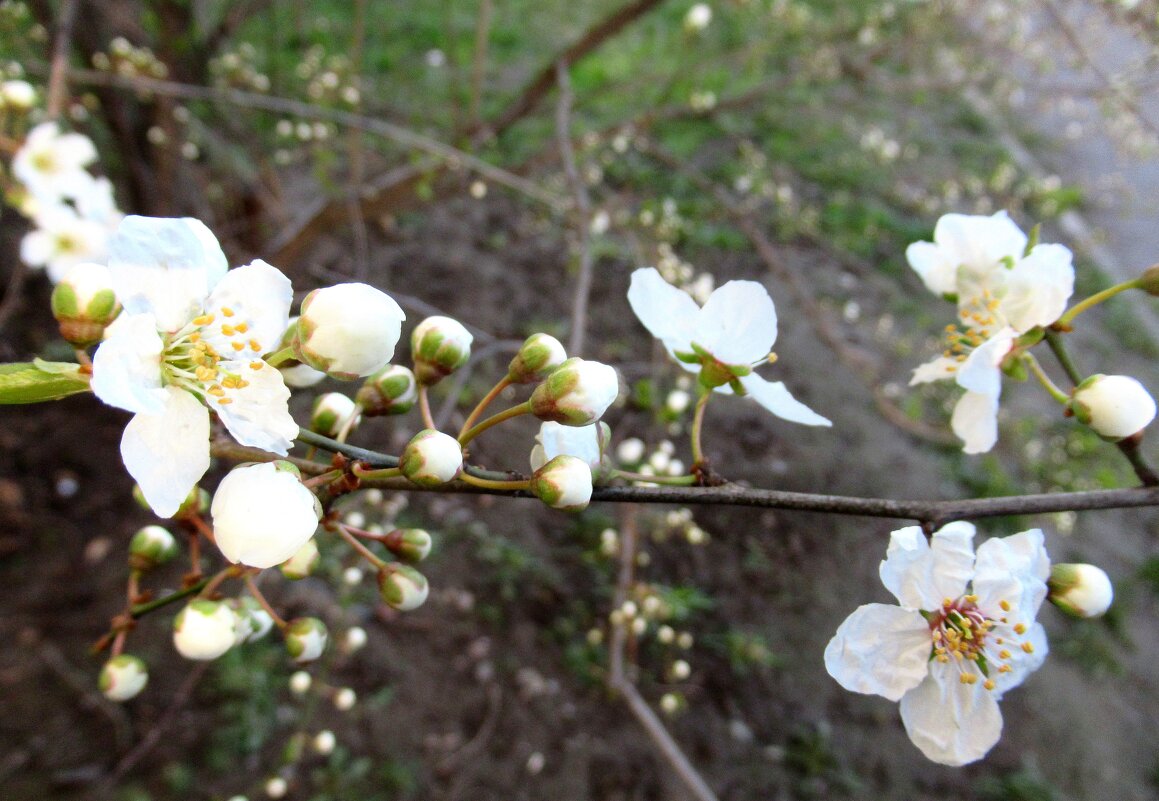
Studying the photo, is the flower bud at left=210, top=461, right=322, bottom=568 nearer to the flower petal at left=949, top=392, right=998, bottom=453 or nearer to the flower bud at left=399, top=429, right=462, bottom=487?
the flower bud at left=399, top=429, right=462, bottom=487

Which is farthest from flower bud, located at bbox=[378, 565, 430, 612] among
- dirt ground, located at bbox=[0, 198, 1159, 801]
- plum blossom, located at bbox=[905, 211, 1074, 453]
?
dirt ground, located at bbox=[0, 198, 1159, 801]

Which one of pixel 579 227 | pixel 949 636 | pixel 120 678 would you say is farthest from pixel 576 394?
pixel 579 227

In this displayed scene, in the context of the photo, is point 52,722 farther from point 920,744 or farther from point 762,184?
point 762,184

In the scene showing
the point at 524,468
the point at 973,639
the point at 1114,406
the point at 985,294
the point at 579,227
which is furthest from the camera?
the point at 524,468

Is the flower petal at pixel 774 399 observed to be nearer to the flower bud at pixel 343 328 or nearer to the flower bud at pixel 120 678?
the flower bud at pixel 343 328

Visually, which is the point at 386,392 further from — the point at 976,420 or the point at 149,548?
the point at 976,420

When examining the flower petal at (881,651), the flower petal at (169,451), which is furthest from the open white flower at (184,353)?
the flower petal at (881,651)
